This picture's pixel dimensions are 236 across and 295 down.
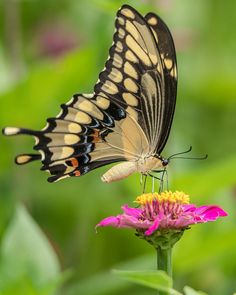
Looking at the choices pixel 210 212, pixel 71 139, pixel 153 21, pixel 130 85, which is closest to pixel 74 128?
pixel 71 139

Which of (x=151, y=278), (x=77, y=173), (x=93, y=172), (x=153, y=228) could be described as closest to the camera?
(x=151, y=278)

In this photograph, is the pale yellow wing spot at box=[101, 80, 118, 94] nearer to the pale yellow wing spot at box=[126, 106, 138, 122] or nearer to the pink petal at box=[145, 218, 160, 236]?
the pale yellow wing spot at box=[126, 106, 138, 122]

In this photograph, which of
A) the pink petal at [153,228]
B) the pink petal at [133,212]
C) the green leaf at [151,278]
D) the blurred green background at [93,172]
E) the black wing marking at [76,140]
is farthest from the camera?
the blurred green background at [93,172]

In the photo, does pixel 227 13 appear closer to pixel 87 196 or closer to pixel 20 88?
pixel 87 196

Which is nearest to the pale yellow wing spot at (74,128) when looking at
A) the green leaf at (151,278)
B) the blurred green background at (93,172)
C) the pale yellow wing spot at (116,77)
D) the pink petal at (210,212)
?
the pale yellow wing spot at (116,77)

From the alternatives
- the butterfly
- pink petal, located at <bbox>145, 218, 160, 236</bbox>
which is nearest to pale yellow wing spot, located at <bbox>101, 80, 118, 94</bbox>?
the butterfly

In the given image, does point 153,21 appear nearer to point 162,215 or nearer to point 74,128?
point 74,128

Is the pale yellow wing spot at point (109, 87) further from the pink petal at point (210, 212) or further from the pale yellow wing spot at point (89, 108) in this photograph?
the pink petal at point (210, 212)
